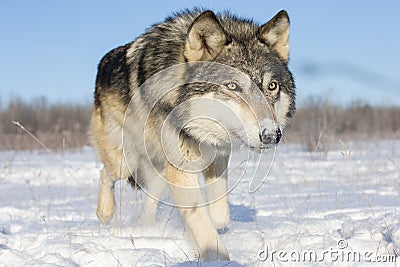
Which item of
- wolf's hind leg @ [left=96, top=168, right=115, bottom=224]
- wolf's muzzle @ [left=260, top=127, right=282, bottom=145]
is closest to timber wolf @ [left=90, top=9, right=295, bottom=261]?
wolf's muzzle @ [left=260, top=127, right=282, bottom=145]

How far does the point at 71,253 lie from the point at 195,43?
183 centimetres

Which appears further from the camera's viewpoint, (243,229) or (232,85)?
(243,229)

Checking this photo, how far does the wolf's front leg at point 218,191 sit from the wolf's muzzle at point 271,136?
3.12 ft

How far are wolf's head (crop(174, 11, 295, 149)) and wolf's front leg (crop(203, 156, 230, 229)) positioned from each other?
18.3 inches

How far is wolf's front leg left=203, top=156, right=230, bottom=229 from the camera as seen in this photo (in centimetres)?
424

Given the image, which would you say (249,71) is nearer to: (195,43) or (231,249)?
(195,43)

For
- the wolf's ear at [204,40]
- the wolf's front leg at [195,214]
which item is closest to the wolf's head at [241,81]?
the wolf's ear at [204,40]

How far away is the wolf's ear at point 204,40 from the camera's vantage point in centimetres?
361

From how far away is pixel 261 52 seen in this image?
12.5ft

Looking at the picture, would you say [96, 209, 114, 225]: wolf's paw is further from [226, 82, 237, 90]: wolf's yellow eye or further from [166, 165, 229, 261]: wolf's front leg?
[226, 82, 237, 90]: wolf's yellow eye

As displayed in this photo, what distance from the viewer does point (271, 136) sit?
325 cm

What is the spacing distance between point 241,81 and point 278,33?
0.77m

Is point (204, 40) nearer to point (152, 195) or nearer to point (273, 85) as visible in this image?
point (273, 85)

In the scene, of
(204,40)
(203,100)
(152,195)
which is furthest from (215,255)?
(152,195)
